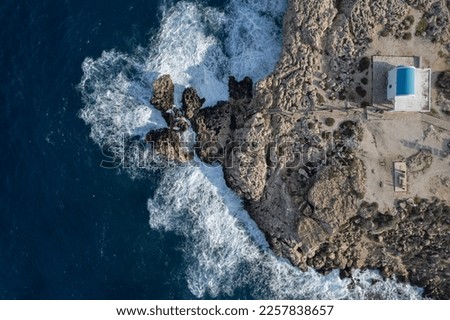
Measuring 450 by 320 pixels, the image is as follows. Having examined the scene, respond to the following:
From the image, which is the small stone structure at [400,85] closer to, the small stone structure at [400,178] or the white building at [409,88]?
the white building at [409,88]

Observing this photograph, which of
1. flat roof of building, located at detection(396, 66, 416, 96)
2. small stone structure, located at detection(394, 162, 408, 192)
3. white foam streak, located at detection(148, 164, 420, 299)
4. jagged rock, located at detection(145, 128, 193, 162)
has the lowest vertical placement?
white foam streak, located at detection(148, 164, 420, 299)

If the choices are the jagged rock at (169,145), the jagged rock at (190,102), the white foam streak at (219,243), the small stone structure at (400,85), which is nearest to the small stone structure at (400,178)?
the small stone structure at (400,85)

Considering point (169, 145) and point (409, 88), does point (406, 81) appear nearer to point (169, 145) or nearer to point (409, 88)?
point (409, 88)

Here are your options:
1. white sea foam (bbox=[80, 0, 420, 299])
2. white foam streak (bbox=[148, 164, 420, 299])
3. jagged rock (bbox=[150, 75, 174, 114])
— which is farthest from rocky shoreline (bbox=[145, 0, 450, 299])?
jagged rock (bbox=[150, 75, 174, 114])

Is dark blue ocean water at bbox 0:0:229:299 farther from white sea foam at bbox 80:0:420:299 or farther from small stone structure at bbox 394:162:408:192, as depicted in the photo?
small stone structure at bbox 394:162:408:192

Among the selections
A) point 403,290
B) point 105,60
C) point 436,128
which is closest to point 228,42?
point 105,60
